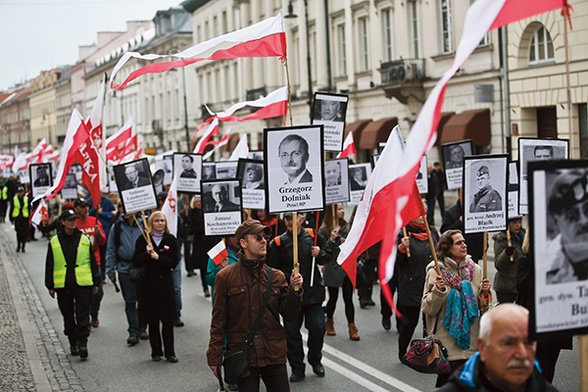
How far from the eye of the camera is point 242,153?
626 inches

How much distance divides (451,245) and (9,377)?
16.3ft

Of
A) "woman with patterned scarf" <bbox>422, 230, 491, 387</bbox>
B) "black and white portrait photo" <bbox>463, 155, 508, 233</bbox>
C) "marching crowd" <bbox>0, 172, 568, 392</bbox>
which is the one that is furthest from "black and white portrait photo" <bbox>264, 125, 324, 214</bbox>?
"black and white portrait photo" <bbox>463, 155, 508, 233</bbox>

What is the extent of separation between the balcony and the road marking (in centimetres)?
2483

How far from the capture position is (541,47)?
2798cm

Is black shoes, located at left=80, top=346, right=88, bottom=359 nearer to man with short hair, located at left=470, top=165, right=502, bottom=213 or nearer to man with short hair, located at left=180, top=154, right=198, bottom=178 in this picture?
man with short hair, located at left=470, top=165, right=502, bottom=213

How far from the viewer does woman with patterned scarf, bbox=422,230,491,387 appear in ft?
23.7

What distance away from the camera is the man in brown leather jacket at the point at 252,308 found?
682cm

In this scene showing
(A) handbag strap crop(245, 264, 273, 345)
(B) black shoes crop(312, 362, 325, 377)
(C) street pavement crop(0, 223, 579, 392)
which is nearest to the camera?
(A) handbag strap crop(245, 264, 273, 345)

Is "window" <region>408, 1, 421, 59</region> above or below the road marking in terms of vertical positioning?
above

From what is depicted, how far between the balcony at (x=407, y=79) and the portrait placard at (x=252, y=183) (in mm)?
22127

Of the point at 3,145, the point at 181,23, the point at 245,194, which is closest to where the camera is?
the point at 245,194

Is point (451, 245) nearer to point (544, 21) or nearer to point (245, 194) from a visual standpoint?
point (245, 194)

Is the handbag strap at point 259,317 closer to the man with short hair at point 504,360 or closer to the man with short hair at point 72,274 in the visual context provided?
the man with short hair at point 504,360

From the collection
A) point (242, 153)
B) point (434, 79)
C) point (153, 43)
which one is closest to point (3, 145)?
point (153, 43)
